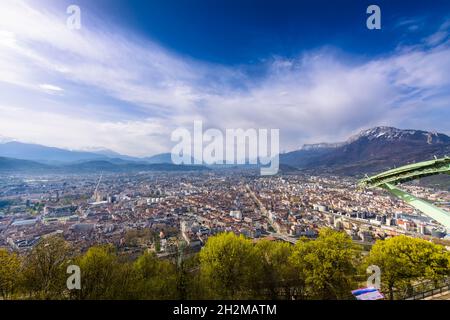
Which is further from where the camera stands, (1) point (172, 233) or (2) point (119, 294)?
(1) point (172, 233)

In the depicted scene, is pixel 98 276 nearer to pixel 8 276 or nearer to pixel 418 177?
pixel 8 276

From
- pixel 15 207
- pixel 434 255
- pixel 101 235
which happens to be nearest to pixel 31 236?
pixel 101 235

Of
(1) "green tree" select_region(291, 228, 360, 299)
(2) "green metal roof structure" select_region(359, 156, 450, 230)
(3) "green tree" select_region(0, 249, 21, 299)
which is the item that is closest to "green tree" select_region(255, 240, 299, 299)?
(1) "green tree" select_region(291, 228, 360, 299)

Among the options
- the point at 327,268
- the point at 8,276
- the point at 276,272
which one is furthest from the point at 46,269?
the point at 327,268

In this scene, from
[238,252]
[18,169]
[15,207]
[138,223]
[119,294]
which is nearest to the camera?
[119,294]

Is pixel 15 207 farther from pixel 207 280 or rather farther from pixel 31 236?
pixel 207 280
